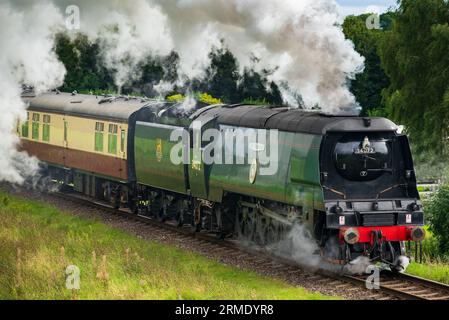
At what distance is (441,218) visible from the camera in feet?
81.3

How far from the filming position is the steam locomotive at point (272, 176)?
738 inches

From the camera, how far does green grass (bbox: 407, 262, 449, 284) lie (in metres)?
19.4

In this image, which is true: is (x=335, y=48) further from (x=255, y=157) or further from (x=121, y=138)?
(x=121, y=138)

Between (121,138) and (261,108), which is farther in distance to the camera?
(121,138)

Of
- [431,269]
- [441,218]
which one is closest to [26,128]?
[441,218]

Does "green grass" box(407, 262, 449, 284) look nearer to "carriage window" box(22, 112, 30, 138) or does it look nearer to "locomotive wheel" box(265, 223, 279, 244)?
"locomotive wheel" box(265, 223, 279, 244)

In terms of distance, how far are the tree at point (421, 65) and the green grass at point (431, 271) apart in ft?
73.8

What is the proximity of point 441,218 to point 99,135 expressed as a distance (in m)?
11.4

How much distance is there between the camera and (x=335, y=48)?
2241cm

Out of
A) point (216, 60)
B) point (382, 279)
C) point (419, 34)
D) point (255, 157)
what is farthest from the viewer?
point (216, 60)

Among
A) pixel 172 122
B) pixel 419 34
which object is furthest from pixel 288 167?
pixel 419 34

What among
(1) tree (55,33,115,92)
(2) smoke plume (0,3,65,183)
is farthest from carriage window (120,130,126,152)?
(1) tree (55,33,115,92)

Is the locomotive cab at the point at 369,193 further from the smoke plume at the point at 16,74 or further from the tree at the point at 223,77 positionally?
the tree at the point at 223,77

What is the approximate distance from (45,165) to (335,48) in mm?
16198
